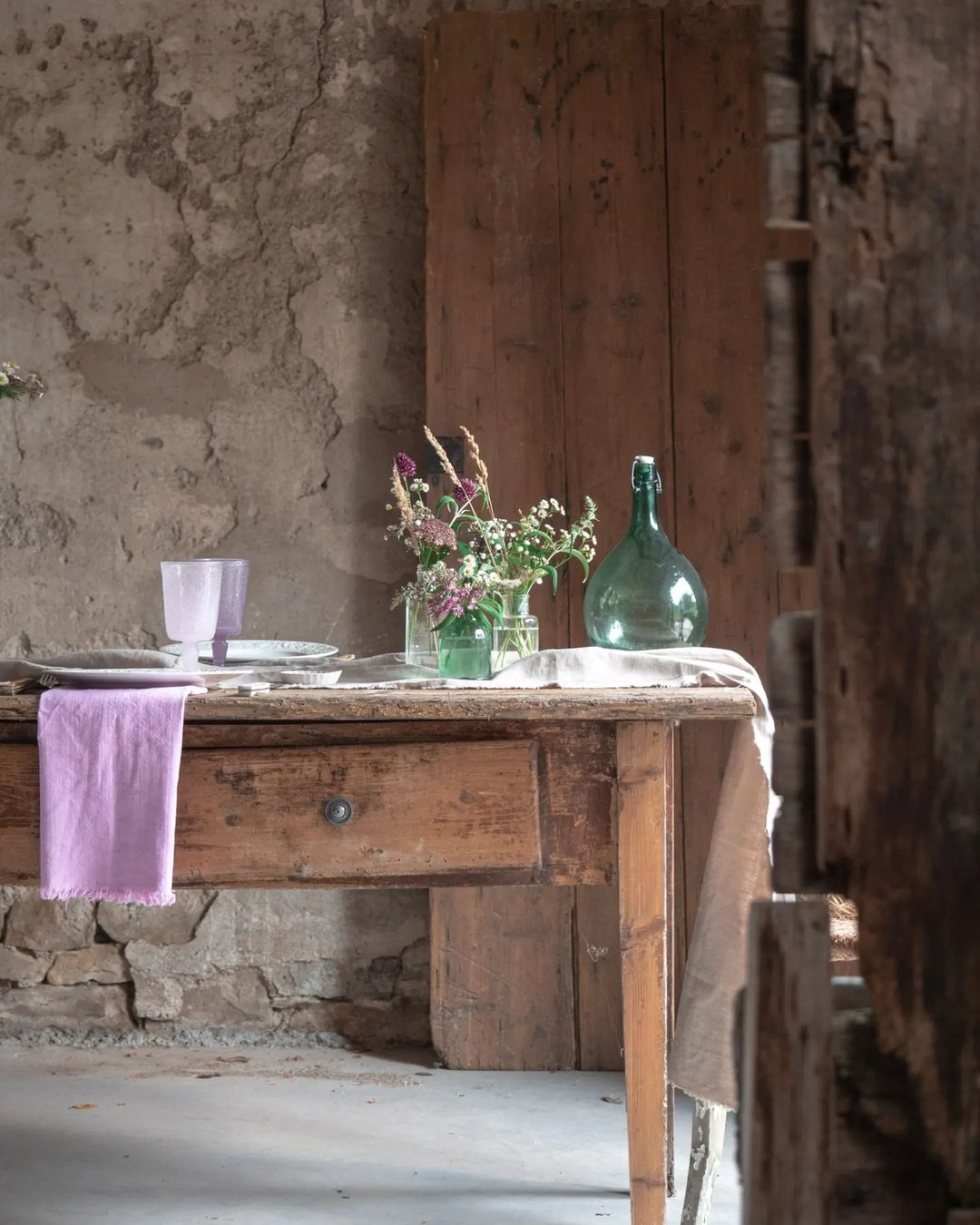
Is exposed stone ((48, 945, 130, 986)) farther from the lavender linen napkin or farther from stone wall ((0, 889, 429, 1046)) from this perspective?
the lavender linen napkin

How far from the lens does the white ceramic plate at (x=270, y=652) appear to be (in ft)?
6.54

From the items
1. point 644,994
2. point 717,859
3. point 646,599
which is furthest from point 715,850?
point 646,599

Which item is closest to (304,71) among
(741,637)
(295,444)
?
(295,444)

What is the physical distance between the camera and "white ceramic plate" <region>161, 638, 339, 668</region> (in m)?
1.99

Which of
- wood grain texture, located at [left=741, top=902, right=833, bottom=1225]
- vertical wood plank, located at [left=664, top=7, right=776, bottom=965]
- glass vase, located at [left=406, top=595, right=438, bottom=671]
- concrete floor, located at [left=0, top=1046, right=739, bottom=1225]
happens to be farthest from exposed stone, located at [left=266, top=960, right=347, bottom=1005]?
wood grain texture, located at [left=741, top=902, right=833, bottom=1225]

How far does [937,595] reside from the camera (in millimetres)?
676

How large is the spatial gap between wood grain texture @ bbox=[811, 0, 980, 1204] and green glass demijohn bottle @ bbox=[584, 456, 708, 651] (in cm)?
125

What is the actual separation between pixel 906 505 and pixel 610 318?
1.86m

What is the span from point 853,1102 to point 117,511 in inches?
83.8

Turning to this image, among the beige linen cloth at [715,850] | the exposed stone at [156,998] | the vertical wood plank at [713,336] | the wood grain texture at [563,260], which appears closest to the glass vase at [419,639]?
the beige linen cloth at [715,850]

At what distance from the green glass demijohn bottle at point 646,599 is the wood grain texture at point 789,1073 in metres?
1.25

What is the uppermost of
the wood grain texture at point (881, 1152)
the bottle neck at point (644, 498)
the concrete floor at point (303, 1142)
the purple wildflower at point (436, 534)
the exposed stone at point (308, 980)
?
the bottle neck at point (644, 498)

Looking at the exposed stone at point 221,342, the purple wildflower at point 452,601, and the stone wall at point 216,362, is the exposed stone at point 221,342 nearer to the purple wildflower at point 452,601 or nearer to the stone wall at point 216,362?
the stone wall at point 216,362

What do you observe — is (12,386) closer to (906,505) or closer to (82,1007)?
(82,1007)
